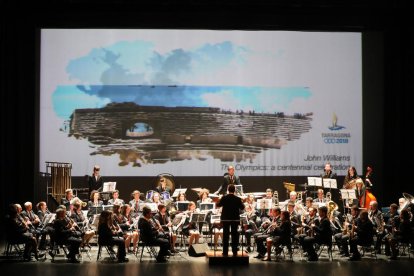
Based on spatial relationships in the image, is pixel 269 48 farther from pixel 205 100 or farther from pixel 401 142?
pixel 401 142

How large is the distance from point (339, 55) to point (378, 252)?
21.0ft

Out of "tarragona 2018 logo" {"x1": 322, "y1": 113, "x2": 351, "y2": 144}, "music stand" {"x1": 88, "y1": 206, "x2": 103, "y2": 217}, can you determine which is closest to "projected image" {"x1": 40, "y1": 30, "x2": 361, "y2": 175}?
"tarragona 2018 logo" {"x1": 322, "y1": 113, "x2": 351, "y2": 144}

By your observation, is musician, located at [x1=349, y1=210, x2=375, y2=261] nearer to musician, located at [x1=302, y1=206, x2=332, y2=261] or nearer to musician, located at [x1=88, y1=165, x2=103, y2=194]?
musician, located at [x1=302, y1=206, x2=332, y2=261]

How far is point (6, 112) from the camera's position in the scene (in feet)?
59.2

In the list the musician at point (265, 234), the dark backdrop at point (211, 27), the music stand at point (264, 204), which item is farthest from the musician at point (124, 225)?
the dark backdrop at point (211, 27)

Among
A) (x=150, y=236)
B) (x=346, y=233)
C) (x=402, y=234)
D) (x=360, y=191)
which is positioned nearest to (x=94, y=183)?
(x=150, y=236)

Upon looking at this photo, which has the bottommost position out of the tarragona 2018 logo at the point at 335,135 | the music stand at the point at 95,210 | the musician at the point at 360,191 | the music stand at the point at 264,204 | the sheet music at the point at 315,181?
the music stand at the point at 95,210

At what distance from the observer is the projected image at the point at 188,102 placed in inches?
766

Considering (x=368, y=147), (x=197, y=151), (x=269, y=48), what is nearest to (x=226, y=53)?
(x=269, y=48)

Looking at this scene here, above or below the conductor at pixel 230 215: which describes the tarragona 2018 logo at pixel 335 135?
above

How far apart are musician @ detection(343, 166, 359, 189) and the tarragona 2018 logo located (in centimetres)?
125

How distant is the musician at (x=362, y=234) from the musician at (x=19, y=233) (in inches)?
279

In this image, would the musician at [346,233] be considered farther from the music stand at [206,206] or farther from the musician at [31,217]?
the musician at [31,217]

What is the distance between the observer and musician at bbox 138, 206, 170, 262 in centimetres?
1493
